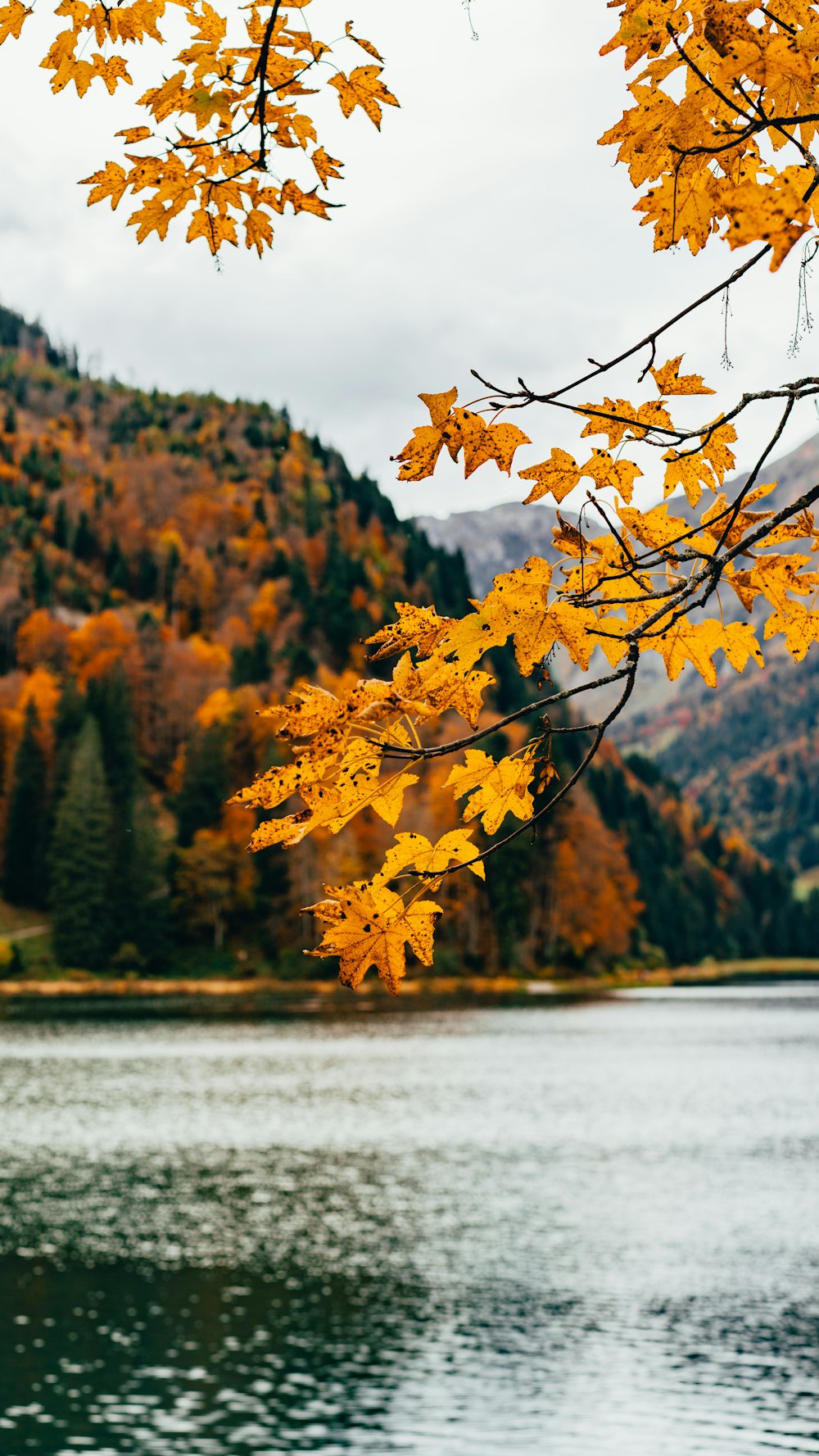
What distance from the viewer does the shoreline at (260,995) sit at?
69.1 metres

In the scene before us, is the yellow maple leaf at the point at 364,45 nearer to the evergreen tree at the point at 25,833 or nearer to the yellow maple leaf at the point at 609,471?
the yellow maple leaf at the point at 609,471

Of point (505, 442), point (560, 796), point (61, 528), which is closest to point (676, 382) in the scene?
point (505, 442)

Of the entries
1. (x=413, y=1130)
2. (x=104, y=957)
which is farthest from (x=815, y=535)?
(x=104, y=957)

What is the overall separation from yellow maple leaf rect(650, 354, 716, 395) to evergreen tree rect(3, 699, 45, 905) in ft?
309

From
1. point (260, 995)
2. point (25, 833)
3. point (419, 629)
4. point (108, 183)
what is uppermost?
point (25, 833)

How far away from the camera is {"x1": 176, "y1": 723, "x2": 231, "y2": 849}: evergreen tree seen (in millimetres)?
97875

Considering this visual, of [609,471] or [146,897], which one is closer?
[609,471]

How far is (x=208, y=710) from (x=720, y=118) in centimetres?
10750

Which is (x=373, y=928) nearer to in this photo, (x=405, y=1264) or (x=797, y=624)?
(x=797, y=624)

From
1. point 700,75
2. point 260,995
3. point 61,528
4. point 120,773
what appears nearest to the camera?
point 700,75

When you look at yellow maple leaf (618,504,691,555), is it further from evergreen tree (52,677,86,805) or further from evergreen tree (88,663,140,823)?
evergreen tree (52,677,86,805)

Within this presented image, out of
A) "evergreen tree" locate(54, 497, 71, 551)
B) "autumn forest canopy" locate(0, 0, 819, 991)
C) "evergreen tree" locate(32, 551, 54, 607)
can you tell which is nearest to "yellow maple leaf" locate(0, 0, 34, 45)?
"autumn forest canopy" locate(0, 0, 819, 991)

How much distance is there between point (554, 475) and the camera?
2107mm

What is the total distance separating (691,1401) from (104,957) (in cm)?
7419
